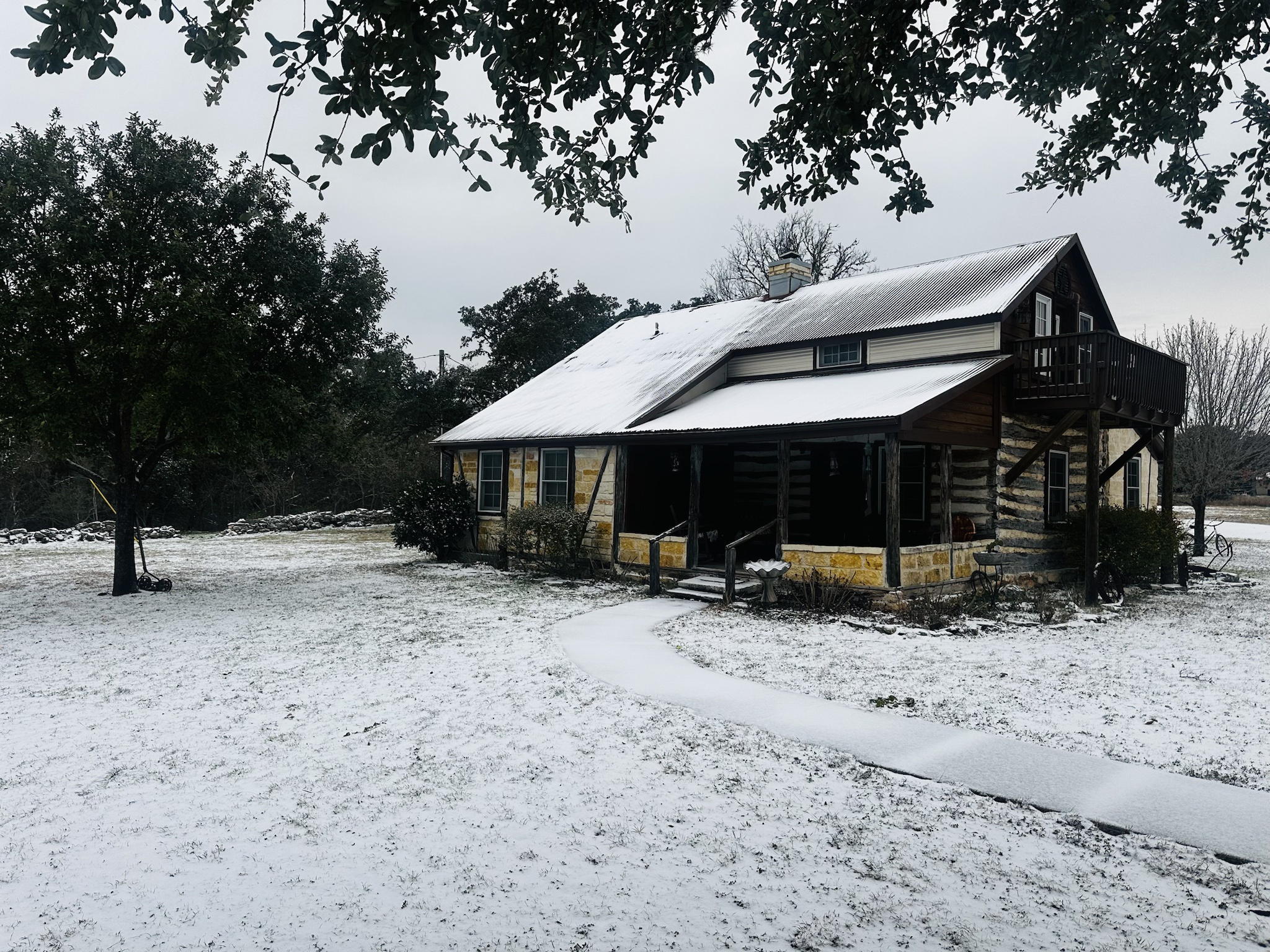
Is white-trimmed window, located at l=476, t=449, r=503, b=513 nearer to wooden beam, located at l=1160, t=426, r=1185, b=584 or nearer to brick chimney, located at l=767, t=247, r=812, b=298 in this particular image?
brick chimney, located at l=767, t=247, r=812, b=298

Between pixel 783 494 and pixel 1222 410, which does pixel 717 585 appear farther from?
pixel 1222 410

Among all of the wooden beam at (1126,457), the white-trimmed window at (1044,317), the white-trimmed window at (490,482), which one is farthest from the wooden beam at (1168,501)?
the white-trimmed window at (490,482)

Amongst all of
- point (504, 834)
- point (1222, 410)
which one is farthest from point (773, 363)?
point (1222, 410)

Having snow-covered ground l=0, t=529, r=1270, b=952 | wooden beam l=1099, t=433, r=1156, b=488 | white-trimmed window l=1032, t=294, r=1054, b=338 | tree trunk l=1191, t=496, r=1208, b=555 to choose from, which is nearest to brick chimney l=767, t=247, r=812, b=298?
white-trimmed window l=1032, t=294, r=1054, b=338

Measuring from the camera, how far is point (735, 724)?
691 cm

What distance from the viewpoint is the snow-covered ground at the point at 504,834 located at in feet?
12.5

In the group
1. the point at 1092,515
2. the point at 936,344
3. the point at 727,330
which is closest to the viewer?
the point at 1092,515

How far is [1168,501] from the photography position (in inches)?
701

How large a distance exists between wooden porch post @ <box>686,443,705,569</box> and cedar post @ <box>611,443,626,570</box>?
1.82m

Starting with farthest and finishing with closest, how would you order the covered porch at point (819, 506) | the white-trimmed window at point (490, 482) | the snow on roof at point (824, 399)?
the white-trimmed window at point (490, 482) < the snow on roof at point (824, 399) < the covered porch at point (819, 506)

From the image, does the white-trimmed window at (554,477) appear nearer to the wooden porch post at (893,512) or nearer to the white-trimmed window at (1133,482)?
the wooden porch post at (893,512)

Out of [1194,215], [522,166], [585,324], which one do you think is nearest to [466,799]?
[522,166]

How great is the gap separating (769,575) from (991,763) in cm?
723

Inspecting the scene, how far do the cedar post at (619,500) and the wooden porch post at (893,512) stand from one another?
227 inches
